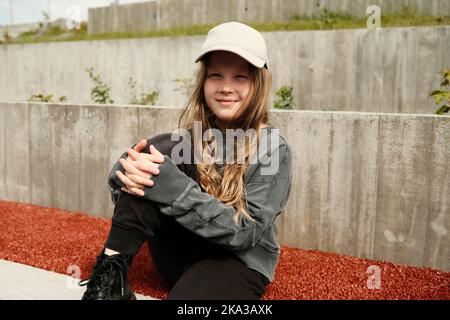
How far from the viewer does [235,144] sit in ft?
7.88

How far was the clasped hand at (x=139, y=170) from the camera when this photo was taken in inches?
84.0

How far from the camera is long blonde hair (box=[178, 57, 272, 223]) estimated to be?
89.5 inches

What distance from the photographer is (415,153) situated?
10.7 ft

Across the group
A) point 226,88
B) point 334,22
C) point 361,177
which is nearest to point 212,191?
point 226,88

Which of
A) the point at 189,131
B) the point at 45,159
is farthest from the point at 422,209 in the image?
the point at 45,159

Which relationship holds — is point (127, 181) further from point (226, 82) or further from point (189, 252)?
point (226, 82)

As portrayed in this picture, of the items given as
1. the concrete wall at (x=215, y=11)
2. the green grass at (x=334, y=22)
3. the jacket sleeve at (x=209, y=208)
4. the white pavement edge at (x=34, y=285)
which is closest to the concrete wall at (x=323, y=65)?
the green grass at (x=334, y=22)

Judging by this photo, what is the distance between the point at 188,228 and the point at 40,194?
10.3 feet

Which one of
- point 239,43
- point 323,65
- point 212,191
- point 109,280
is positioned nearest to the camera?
point 109,280

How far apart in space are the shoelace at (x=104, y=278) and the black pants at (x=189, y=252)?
6 centimetres

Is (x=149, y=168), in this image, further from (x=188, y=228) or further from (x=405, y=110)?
(x=405, y=110)

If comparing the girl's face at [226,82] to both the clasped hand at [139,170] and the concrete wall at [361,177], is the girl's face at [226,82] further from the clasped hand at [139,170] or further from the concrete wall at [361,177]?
the concrete wall at [361,177]

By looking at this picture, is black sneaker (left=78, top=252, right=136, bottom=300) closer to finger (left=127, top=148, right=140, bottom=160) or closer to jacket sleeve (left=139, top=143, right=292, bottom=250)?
jacket sleeve (left=139, top=143, right=292, bottom=250)

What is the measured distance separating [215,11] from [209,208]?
24.5ft
